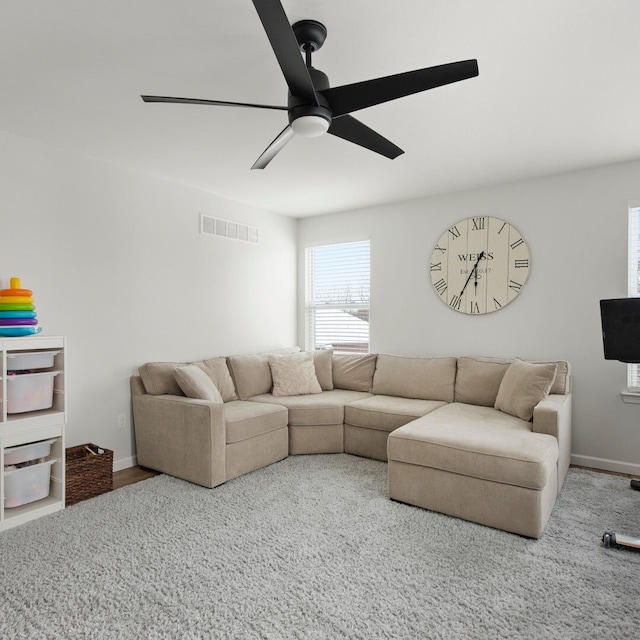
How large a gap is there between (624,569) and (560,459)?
0.90 meters

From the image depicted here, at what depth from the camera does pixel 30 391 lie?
277 cm

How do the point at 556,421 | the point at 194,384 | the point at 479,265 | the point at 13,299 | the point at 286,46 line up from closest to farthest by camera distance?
the point at 286,46 → the point at 13,299 → the point at 556,421 → the point at 194,384 → the point at 479,265

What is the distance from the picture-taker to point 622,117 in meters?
2.75

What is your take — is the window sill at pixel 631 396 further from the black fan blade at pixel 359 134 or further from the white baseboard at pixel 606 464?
the black fan blade at pixel 359 134

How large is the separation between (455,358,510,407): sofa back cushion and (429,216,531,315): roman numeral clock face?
1.81 ft

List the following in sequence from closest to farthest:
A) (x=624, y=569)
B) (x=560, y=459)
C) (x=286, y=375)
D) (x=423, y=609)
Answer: (x=423, y=609), (x=624, y=569), (x=560, y=459), (x=286, y=375)

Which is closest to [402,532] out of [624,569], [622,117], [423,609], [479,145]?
[423,609]

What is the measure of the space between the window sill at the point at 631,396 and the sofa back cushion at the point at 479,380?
86 centimetres

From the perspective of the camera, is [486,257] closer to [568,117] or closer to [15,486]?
[568,117]

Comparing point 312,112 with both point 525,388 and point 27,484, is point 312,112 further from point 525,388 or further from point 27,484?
point 27,484

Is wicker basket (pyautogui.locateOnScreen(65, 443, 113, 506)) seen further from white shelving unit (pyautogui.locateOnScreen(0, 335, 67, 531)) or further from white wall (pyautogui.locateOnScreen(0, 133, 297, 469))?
white wall (pyautogui.locateOnScreen(0, 133, 297, 469))

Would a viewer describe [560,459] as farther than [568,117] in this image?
A: Yes

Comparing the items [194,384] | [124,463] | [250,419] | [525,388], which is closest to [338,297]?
[250,419]

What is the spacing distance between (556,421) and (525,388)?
438mm
